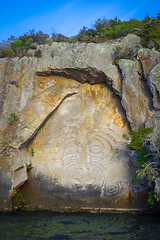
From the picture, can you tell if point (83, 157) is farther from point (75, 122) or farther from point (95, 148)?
point (75, 122)

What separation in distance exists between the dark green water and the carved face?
54.2 inches

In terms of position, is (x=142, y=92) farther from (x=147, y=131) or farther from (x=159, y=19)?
(x=159, y=19)

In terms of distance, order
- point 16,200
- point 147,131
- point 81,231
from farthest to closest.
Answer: point 16,200, point 147,131, point 81,231

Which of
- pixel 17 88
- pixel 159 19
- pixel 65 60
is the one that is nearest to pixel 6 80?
pixel 17 88

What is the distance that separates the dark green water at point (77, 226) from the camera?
6652 millimetres

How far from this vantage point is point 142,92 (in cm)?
941

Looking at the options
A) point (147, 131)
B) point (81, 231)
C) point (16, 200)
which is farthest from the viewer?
point (16, 200)

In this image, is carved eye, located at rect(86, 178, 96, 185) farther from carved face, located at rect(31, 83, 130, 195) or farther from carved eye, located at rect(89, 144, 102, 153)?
carved eye, located at rect(89, 144, 102, 153)

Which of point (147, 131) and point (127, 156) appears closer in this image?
point (147, 131)

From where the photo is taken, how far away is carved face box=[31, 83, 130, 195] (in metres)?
9.51

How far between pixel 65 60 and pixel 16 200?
6.69m

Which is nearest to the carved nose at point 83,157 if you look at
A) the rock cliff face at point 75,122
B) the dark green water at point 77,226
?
the rock cliff face at point 75,122

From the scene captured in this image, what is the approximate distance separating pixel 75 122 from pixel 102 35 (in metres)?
5.79

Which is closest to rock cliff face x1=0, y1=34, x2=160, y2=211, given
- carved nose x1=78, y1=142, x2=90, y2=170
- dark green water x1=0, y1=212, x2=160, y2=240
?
carved nose x1=78, y1=142, x2=90, y2=170
